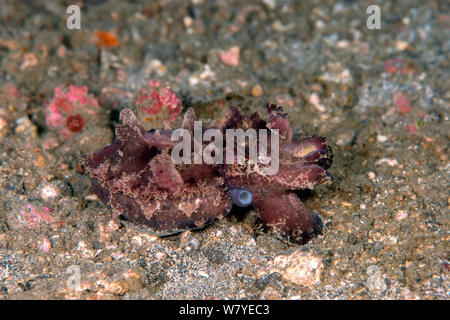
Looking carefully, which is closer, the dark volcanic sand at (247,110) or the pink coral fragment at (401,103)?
the dark volcanic sand at (247,110)

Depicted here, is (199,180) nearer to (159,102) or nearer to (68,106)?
(159,102)

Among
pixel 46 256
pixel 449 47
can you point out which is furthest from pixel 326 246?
pixel 449 47

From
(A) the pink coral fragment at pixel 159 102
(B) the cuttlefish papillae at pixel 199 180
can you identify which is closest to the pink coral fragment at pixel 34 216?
(B) the cuttlefish papillae at pixel 199 180

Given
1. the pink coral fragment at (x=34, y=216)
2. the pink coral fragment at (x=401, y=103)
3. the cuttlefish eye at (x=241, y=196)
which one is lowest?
the pink coral fragment at (x=34, y=216)

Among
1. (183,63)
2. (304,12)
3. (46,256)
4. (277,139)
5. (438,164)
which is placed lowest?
(46,256)

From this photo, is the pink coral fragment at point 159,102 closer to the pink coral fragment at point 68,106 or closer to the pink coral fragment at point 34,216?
the pink coral fragment at point 68,106

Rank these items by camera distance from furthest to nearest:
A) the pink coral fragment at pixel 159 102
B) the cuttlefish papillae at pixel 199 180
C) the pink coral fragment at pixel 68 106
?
the pink coral fragment at pixel 68 106 < the pink coral fragment at pixel 159 102 < the cuttlefish papillae at pixel 199 180

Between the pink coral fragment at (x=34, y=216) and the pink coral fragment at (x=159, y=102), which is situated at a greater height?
the pink coral fragment at (x=159, y=102)
